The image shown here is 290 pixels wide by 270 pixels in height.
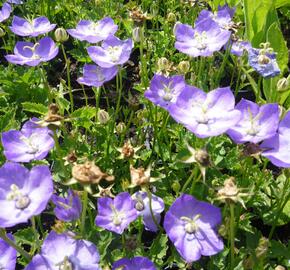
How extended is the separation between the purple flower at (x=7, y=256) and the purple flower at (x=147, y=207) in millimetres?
487

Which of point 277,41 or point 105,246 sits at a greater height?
point 277,41

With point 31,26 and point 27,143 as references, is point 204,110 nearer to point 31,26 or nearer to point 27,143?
point 27,143

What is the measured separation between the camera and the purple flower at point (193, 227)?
1.71 m

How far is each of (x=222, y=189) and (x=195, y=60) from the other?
1726mm

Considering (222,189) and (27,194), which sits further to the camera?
(27,194)

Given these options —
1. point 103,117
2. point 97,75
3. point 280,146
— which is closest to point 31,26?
point 97,75

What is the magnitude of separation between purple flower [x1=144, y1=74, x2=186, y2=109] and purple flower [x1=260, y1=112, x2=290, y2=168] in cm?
52

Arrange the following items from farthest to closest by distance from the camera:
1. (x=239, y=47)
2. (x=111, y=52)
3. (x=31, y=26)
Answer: (x=31, y=26) → (x=239, y=47) → (x=111, y=52)

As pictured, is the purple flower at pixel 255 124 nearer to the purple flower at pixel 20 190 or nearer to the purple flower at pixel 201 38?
the purple flower at pixel 201 38

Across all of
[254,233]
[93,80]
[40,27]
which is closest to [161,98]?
[93,80]

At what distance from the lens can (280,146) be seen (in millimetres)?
1803

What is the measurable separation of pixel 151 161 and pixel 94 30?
2.72 feet

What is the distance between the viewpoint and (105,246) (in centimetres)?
185

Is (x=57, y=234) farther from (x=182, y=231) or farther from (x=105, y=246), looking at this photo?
(x=182, y=231)
